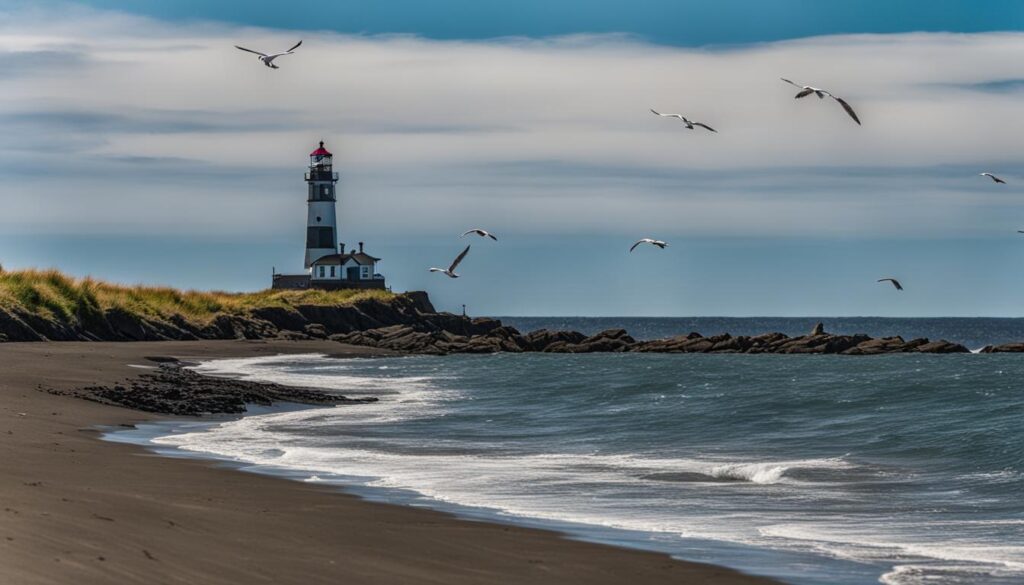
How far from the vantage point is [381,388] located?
3666 cm

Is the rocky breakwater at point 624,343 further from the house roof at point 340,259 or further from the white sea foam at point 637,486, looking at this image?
the white sea foam at point 637,486

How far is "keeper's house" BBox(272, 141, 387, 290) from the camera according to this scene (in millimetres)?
89062

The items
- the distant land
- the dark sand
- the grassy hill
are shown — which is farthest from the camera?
the distant land

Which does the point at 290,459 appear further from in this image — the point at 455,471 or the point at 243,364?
the point at 243,364

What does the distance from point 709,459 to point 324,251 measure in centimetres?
7194

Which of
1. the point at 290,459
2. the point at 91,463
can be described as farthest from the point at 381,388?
the point at 91,463

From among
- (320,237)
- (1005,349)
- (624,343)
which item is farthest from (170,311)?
(1005,349)

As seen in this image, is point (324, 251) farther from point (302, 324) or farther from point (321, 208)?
point (302, 324)

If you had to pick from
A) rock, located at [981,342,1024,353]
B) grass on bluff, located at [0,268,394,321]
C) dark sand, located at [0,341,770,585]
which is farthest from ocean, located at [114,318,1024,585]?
rock, located at [981,342,1024,353]

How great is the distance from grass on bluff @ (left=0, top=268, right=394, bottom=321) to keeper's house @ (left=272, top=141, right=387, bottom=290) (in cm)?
875

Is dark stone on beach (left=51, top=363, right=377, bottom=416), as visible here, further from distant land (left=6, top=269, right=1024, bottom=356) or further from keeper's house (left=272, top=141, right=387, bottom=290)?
keeper's house (left=272, top=141, right=387, bottom=290)

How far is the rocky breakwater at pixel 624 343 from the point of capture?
205 feet

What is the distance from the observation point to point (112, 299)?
177ft

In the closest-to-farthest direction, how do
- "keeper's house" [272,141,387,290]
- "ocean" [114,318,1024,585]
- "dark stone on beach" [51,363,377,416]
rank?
"ocean" [114,318,1024,585] → "dark stone on beach" [51,363,377,416] → "keeper's house" [272,141,387,290]
